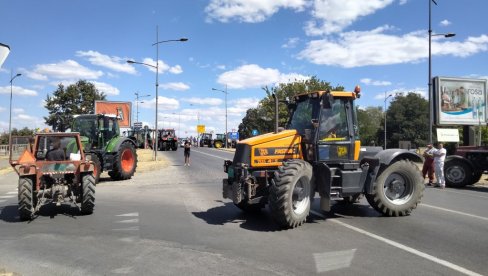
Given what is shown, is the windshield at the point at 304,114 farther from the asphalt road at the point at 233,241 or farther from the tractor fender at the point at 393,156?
the asphalt road at the point at 233,241

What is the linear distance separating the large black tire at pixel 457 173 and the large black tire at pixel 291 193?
10.9 m

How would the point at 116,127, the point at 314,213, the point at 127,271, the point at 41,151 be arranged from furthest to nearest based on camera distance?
the point at 116,127 < the point at 41,151 < the point at 314,213 < the point at 127,271

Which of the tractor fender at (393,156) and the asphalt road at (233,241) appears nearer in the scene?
the asphalt road at (233,241)

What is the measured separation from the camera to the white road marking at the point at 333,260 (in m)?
6.10

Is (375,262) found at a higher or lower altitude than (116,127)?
lower

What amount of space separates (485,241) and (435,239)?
787mm

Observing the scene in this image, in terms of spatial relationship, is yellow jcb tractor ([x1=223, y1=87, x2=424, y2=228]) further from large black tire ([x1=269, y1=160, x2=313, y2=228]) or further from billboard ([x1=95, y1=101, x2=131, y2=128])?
billboard ([x1=95, y1=101, x2=131, y2=128])

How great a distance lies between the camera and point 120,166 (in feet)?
61.2

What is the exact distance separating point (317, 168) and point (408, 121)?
97.1m

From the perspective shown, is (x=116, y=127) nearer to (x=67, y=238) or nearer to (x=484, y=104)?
(x=67, y=238)

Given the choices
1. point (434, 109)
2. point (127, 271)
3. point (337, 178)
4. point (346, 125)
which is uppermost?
point (434, 109)

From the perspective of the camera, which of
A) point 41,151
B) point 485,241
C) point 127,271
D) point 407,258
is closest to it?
point 127,271

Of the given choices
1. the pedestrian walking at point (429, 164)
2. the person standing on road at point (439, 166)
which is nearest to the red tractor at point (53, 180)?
the person standing on road at point (439, 166)

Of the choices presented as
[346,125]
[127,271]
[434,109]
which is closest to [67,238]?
[127,271]
